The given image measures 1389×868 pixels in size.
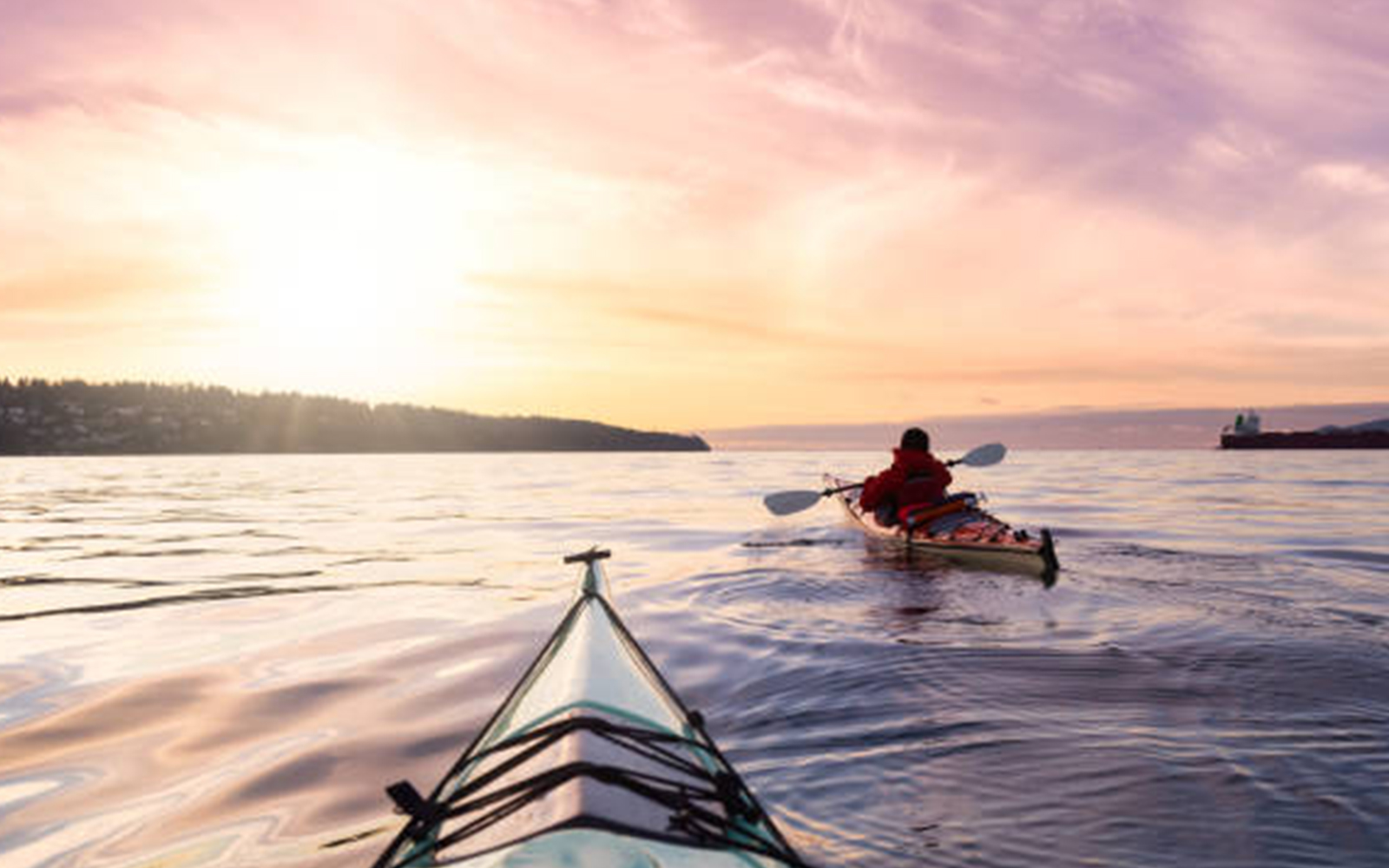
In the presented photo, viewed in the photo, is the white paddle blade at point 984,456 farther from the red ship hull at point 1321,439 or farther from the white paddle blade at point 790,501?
the red ship hull at point 1321,439

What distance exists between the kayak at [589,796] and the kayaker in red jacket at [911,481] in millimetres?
10195

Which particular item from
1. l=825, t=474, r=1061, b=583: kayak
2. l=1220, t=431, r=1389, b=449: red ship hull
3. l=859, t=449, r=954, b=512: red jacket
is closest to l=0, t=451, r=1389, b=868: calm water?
l=825, t=474, r=1061, b=583: kayak

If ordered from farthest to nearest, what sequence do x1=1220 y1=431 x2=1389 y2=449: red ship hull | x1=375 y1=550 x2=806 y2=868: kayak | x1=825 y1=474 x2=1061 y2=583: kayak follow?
x1=1220 y1=431 x2=1389 y2=449: red ship hull → x1=825 y1=474 x2=1061 y2=583: kayak → x1=375 y1=550 x2=806 y2=868: kayak

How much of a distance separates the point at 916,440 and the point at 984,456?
3071mm

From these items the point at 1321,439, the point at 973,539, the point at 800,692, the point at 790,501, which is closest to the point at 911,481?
the point at 973,539

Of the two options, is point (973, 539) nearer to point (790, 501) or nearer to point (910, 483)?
point (910, 483)

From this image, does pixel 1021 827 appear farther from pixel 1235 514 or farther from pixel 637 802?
pixel 1235 514

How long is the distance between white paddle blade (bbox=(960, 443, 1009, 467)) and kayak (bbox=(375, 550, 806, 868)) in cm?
1277

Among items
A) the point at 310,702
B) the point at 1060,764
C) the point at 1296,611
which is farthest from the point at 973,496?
the point at 310,702

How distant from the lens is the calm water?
3750 millimetres

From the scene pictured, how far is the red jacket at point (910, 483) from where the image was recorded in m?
13.2

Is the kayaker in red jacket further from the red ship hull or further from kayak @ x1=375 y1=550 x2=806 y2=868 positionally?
the red ship hull

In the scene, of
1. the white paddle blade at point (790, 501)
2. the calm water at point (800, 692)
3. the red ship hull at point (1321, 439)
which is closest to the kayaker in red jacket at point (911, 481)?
the calm water at point (800, 692)

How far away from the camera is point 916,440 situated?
43.0 feet
